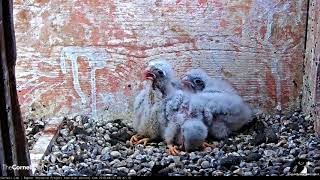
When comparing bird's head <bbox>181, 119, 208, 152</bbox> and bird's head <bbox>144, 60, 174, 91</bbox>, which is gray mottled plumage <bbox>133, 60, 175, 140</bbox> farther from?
bird's head <bbox>181, 119, 208, 152</bbox>

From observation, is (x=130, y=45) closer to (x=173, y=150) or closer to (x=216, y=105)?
(x=216, y=105)

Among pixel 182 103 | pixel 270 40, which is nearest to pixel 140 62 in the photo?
pixel 182 103

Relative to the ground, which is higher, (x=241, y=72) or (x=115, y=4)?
(x=115, y=4)

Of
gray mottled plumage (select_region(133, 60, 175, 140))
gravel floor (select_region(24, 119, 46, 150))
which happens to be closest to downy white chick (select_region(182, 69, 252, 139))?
gray mottled plumage (select_region(133, 60, 175, 140))

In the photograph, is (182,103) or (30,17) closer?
(182,103)

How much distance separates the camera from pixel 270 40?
3320 mm

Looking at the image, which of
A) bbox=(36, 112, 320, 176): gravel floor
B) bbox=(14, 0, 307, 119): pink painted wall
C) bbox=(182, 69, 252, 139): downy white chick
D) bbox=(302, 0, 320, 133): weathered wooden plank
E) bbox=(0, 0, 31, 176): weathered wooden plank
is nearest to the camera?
bbox=(0, 0, 31, 176): weathered wooden plank

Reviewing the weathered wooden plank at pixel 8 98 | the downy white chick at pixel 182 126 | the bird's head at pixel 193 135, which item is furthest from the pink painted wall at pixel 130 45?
the weathered wooden plank at pixel 8 98

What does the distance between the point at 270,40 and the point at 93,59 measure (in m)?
0.93

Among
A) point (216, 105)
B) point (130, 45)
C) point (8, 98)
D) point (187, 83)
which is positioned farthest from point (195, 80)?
point (8, 98)

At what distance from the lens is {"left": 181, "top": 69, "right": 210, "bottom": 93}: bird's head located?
10.3 feet

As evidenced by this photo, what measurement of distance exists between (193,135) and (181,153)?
0.31 ft

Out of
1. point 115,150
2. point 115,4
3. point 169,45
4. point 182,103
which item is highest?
point 115,4

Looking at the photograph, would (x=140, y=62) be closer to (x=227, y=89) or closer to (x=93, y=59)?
(x=93, y=59)
